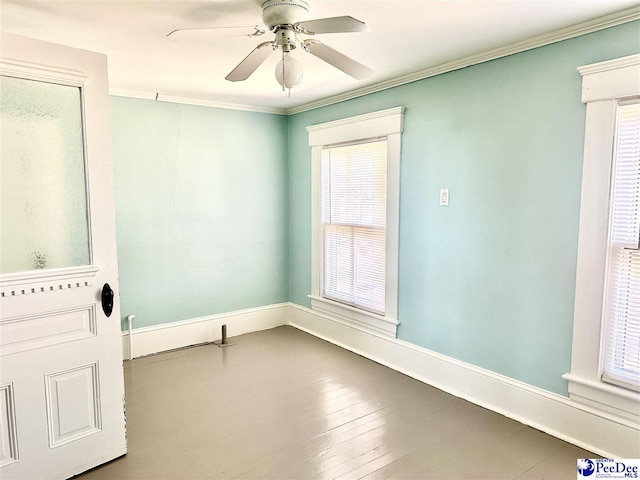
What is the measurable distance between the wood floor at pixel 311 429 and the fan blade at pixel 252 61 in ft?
6.60

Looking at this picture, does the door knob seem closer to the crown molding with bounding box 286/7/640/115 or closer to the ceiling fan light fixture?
the ceiling fan light fixture

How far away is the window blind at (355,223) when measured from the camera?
362cm

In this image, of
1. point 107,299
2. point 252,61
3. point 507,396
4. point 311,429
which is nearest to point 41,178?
point 107,299

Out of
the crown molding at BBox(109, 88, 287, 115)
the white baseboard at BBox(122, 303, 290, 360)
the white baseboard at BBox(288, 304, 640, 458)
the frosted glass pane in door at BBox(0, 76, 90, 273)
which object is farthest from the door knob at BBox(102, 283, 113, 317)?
the white baseboard at BBox(288, 304, 640, 458)

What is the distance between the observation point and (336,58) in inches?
77.5

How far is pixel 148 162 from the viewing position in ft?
12.4

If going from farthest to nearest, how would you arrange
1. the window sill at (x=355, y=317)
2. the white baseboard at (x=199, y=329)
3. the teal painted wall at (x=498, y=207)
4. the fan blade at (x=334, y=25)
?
the white baseboard at (x=199, y=329) → the window sill at (x=355, y=317) → the teal painted wall at (x=498, y=207) → the fan blade at (x=334, y=25)

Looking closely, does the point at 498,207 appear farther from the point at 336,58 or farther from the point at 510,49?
the point at 336,58

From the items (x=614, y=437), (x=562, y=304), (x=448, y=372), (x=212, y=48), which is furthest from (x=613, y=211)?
(x=212, y=48)

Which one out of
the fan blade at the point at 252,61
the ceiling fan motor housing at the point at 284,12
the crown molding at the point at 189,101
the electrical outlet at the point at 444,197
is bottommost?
the electrical outlet at the point at 444,197

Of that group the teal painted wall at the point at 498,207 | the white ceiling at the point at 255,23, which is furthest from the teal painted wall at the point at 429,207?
the white ceiling at the point at 255,23

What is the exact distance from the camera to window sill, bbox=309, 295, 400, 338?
355cm

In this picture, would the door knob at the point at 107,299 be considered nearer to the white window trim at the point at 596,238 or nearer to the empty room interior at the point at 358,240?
the empty room interior at the point at 358,240

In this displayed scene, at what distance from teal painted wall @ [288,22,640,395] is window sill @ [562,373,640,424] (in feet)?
0.28
